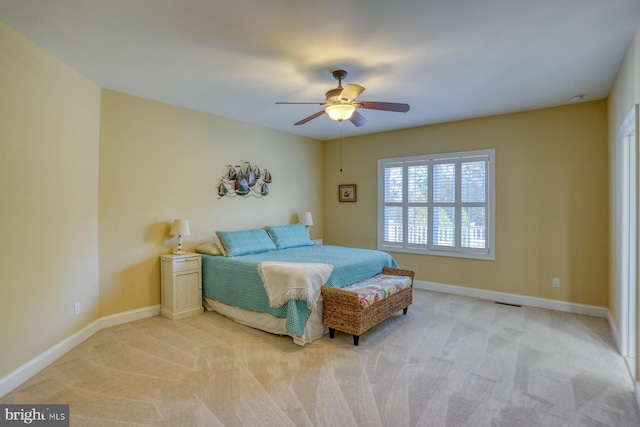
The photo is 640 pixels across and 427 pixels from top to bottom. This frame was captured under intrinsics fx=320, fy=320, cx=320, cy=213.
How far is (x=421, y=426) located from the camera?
194 cm

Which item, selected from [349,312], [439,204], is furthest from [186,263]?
[439,204]

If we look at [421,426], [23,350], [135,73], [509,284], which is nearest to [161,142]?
[135,73]

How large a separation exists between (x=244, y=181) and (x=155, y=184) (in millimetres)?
1316

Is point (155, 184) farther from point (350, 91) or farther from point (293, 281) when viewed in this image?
point (350, 91)

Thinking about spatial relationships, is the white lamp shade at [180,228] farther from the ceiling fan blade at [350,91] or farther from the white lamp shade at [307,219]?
the ceiling fan blade at [350,91]

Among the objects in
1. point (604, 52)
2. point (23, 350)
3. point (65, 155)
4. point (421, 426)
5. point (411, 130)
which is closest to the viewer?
point (421, 426)

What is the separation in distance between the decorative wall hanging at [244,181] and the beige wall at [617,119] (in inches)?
172

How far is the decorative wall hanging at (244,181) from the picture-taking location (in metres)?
4.75

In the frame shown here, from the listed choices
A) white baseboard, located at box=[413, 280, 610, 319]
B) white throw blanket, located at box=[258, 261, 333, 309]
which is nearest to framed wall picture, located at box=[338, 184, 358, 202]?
white baseboard, located at box=[413, 280, 610, 319]

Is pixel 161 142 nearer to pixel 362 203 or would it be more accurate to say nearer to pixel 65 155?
pixel 65 155

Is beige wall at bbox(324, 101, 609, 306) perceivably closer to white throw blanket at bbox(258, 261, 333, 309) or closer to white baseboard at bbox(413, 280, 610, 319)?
white baseboard at bbox(413, 280, 610, 319)

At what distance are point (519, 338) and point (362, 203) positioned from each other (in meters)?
3.29

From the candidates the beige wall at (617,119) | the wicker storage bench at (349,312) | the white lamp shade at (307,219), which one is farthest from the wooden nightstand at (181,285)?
the beige wall at (617,119)

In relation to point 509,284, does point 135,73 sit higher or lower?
higher
